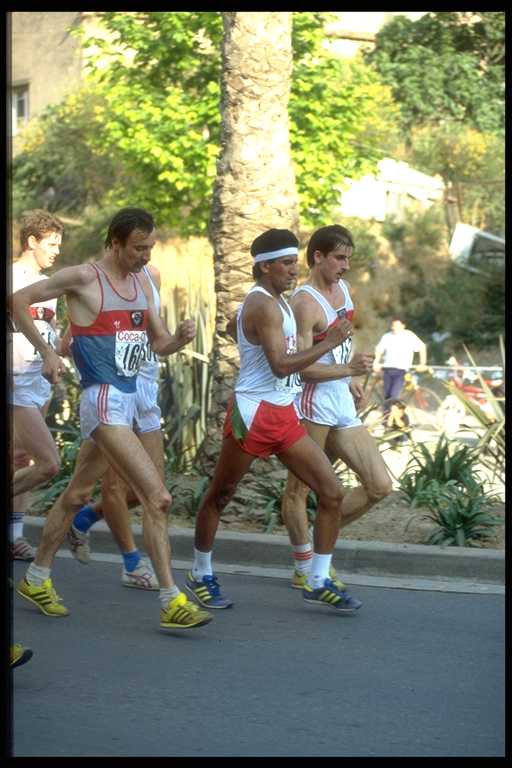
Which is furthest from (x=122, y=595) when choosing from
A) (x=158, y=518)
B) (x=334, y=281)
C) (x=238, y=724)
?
(x=238, y=724)

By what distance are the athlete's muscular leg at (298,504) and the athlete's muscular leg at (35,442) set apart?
1.39 metres

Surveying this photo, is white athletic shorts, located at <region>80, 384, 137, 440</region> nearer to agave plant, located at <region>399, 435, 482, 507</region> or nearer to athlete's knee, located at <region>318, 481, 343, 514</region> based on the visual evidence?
athlete's knee, located at <region>318, 481, 343, 514</region>

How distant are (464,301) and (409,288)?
7.62 feet

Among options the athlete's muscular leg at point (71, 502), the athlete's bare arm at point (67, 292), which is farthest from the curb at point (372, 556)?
the athlete's bare arm at point (67, 292)

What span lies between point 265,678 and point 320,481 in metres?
1.40

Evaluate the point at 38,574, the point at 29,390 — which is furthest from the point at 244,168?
the point at 38,574

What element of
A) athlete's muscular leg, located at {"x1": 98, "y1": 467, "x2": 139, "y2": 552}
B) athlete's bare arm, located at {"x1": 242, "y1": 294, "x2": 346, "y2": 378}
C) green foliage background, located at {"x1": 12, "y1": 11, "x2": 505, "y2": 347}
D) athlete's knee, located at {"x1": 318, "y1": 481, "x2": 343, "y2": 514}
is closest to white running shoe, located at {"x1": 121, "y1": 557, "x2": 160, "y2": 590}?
athlete's muscular leg, located at {"x1": 98, "y1": 467, "x2": 139, "y2": 552}

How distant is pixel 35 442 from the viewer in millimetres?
8414

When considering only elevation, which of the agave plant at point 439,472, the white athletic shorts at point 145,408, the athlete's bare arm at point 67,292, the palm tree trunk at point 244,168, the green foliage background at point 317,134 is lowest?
the agave plant at point 439,472

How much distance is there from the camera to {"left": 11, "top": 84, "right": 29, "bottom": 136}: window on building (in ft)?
159

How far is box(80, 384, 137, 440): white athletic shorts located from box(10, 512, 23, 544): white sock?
6.09 ft

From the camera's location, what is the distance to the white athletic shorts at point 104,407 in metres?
7.01

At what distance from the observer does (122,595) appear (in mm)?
7969

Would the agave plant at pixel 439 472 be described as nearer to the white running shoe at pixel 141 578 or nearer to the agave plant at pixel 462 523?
the agave plant at pixel 462 523
